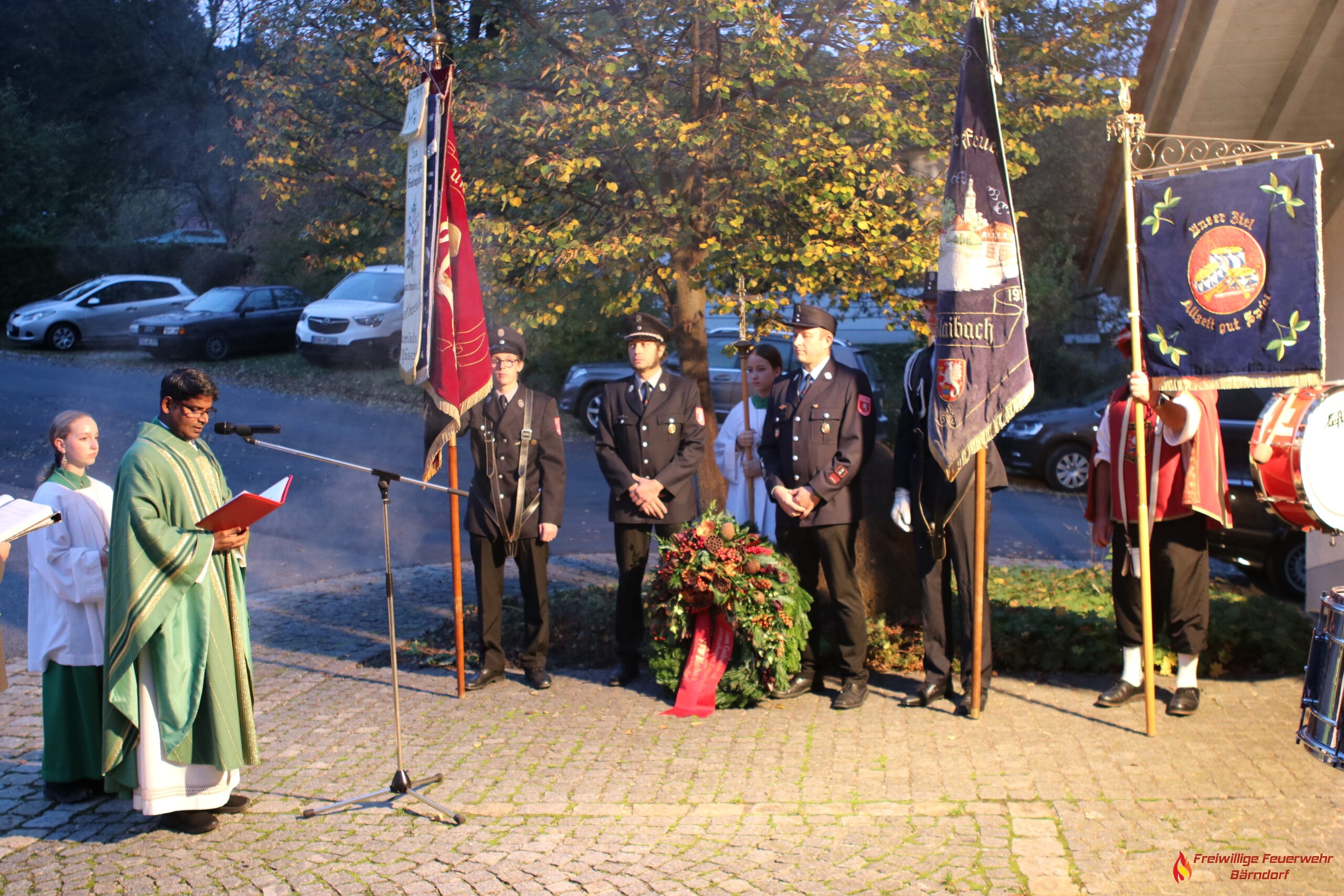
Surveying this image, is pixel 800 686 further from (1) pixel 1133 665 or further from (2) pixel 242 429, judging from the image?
(2) pixel 242 429

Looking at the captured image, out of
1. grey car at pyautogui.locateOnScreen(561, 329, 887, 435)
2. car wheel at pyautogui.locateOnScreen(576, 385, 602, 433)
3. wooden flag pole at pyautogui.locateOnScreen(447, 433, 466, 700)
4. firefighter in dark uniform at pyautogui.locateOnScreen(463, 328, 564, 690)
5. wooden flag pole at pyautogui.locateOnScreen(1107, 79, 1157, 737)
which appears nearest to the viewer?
wooden flag pole at pyautogui.locateOnScreen(1107, 79, 1157, 737)

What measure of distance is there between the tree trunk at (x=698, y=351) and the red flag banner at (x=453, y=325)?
260 cm

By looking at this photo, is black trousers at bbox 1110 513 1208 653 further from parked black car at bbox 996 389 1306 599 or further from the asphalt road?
the asphalt road

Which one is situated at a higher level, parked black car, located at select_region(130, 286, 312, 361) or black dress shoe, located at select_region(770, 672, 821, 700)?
parked black car, located at select_region(130, 286, 312, 361)

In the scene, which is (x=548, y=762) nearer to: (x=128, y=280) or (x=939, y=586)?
(x=939, y=586)

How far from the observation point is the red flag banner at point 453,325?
6367 mm

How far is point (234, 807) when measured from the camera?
5.04m

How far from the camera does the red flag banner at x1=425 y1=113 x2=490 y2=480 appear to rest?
20.9 feet

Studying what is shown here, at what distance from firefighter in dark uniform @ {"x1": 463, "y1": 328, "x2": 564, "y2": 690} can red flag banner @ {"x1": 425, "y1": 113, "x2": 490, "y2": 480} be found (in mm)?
228

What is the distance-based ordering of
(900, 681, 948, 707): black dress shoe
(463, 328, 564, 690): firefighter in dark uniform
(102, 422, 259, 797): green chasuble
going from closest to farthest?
(102, 422, 259, 797): green chasuble → (900, 681, 948, 707): black dress shoe → (463, 328, 564, 690): firefighter in dark uniform

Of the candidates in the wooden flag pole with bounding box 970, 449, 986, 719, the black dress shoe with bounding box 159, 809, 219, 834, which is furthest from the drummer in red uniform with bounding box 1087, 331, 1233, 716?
the black dress shoe with bounding box 159, 809, 219, 834

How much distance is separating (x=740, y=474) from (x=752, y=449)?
26 centimetres

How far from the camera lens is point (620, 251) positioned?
782cm

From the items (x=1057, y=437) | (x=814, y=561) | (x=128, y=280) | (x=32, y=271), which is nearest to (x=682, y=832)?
(x=814, y=561)
